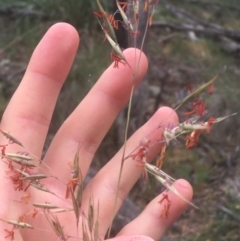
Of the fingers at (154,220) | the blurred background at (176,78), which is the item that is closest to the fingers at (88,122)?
the fingers at (154,220)

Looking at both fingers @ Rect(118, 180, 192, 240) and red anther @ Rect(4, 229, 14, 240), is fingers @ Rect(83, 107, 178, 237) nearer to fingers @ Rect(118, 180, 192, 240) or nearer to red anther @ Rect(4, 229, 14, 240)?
fingers @ Rect(118, 180, 192, 240)

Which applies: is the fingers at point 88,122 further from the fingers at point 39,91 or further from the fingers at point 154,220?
the fingers at point 154,220

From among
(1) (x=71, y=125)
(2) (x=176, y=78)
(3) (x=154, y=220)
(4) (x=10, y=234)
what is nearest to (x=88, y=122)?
(1) (x=71, y=125)

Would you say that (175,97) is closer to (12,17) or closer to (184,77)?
(184,77)

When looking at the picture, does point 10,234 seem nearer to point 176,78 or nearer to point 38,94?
point 38,94

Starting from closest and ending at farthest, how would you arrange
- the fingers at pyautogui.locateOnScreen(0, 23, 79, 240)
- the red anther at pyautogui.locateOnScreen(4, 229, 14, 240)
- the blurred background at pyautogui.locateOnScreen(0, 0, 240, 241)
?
the red anther at pyautogui.locateOnScreen(4, 229, 14, 240) → the fingers at pyautogui.locateOnScreen(0, 23, 79, 240) → the blurred background at pyautogui.locateOnScreen(0, 0, 240, 241)

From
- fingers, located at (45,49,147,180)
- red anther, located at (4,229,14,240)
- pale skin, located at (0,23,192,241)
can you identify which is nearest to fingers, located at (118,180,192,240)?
pale skin, located at (0,23,192,241)

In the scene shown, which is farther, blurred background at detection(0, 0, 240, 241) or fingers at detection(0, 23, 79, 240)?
blurred background at detection(0, 0, 240, 241)
